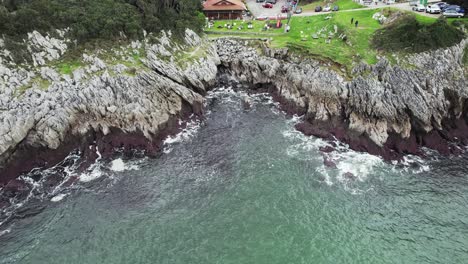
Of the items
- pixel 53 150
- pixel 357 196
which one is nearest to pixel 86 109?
pixel 53 150

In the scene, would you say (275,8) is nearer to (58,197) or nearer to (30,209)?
(58,197)

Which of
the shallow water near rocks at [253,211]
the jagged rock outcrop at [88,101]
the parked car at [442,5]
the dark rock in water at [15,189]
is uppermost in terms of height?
the parked car at [442,5]

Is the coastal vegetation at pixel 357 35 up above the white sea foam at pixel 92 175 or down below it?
above

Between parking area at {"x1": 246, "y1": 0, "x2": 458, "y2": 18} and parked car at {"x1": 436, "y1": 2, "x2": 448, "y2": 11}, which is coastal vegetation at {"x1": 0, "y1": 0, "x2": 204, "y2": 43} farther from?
parked car at {"x1": 436, "y1": 2, "x2": 448, "y2": 11}

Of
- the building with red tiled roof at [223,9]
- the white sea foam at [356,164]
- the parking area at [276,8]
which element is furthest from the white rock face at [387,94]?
the building with red tiled roof at [223,9]

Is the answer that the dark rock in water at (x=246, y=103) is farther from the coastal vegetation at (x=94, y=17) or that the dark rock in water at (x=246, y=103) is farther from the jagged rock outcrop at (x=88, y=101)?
the coastal vegetation at (x=94, y=17)

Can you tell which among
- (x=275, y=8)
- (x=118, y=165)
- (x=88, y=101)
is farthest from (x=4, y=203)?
(x=275, y=8)

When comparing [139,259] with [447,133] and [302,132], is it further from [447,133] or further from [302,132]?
[447,133]

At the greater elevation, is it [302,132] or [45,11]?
[45,11]
